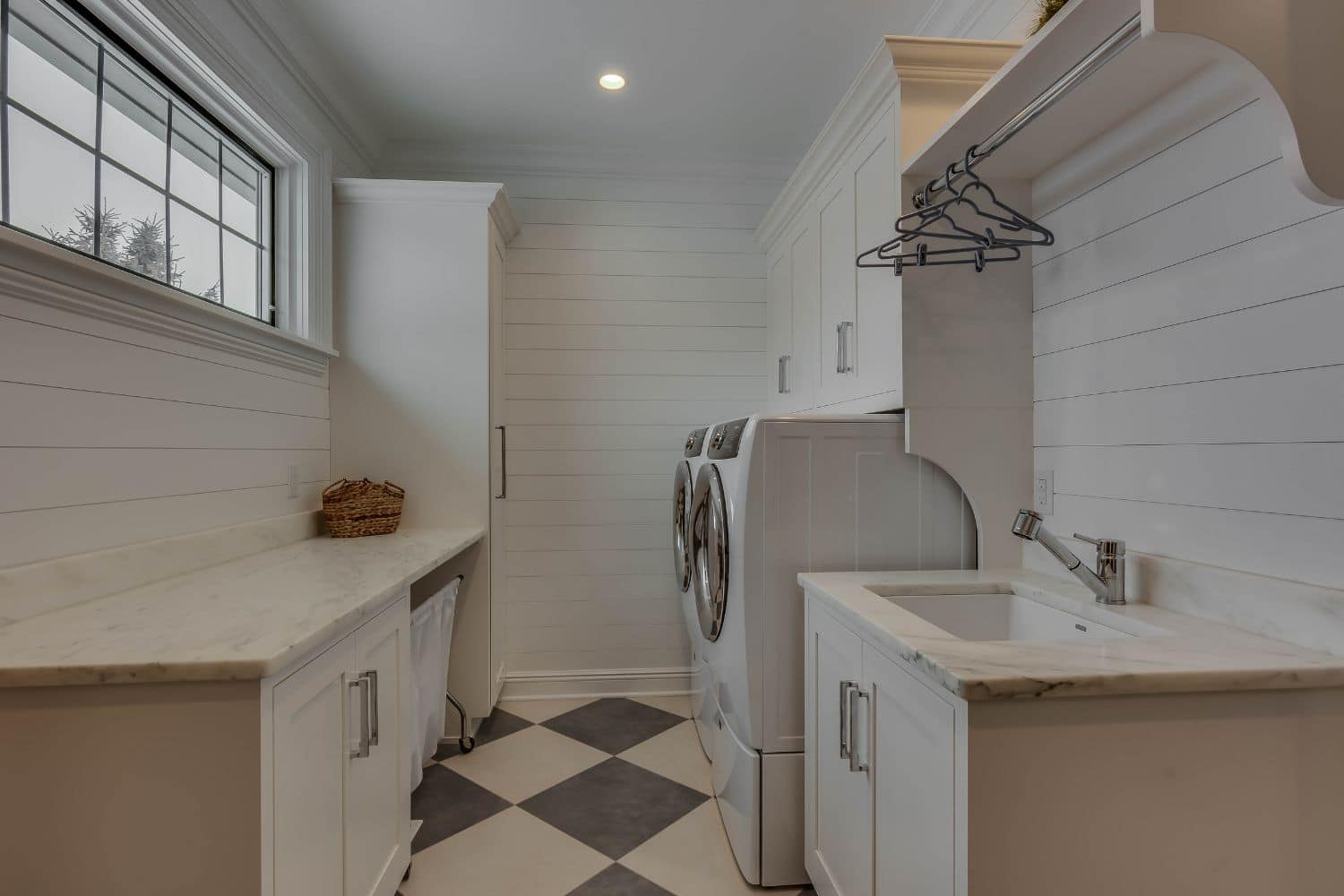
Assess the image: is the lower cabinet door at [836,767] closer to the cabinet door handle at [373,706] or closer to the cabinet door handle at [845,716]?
the cabinet door handle at [845,716]

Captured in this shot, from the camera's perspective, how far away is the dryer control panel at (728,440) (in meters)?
1.83

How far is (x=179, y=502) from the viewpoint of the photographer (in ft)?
5.59

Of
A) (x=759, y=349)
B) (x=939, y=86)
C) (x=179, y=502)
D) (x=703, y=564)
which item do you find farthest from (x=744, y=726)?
(x=759, y=349)

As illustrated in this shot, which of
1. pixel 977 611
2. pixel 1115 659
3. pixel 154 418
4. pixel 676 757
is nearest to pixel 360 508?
pixel 154 418

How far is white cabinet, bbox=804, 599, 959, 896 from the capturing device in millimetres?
1007

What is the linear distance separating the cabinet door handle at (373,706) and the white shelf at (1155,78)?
1642 millimetres

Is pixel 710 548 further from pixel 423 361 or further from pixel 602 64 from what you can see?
pixel 602 64

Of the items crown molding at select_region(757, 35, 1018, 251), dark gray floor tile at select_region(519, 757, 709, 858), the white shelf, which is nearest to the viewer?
the white shelf

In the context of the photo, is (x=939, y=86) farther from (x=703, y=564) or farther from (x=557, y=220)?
(x=557, y=220)

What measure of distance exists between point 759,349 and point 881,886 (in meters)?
2.41

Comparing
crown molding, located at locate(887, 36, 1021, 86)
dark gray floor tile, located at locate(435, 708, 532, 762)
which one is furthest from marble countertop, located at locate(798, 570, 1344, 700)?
dark gray floor tile, located at locate(435, 708, 532, 762)

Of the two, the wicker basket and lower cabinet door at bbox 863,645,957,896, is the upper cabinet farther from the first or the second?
the wicker basket

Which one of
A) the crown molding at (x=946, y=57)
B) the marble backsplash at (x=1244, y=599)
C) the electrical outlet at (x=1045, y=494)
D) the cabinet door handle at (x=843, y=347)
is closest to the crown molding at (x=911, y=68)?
the crown molding at (x=946, y=57)

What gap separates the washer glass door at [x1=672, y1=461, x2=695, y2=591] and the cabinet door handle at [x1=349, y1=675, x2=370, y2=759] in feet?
4.04
